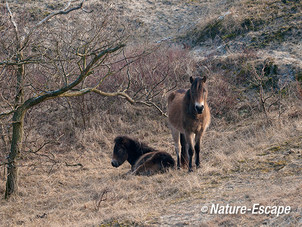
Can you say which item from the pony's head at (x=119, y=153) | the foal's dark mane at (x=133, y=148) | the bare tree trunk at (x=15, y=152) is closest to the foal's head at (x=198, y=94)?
the foal's dark mane at (x=133, y=148)

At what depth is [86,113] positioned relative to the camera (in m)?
13.0

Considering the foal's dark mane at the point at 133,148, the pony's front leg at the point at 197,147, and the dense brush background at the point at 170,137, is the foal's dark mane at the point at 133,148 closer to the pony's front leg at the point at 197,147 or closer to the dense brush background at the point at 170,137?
the dense brush background at the point at 170,137

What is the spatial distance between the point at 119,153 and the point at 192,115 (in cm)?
261

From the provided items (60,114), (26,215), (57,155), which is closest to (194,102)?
(26,215)

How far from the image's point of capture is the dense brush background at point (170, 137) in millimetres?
5500

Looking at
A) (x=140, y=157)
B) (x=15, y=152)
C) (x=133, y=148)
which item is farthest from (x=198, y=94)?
(x=15, y=152)

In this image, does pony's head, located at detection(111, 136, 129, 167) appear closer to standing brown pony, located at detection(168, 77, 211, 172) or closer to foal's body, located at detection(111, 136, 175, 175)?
foal's body, located at detection(111, 136, 175, 175)

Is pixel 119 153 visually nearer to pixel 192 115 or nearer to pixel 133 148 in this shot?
pixel 133 148

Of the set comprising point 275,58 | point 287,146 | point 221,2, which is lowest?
point 287,146

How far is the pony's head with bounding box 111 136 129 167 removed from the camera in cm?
905

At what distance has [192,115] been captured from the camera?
7.56m

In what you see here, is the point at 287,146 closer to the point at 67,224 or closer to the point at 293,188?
the point at 293,188

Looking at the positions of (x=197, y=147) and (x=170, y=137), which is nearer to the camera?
(x=197, y=147)

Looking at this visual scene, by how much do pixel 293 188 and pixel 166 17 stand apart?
72.9 ft
